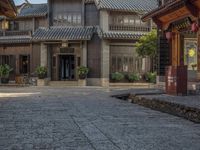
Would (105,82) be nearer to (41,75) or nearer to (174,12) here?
(41,75)

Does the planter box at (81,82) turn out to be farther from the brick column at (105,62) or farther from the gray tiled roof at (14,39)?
the gray tiled roof at (14,39)

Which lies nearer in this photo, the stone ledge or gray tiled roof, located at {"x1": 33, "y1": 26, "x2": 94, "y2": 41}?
the stone ledge

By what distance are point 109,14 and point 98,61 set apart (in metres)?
4.14

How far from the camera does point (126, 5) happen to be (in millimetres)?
36375

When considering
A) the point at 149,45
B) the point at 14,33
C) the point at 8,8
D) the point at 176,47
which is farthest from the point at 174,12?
the point at 14,33

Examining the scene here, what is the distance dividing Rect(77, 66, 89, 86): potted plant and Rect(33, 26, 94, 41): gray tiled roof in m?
2.57

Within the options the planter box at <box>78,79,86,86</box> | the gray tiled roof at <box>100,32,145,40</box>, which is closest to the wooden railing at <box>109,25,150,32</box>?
the gray tiled roof at <box>100,32,145,40</box>

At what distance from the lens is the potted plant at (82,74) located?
35188mm

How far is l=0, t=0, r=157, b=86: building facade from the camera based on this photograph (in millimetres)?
35625

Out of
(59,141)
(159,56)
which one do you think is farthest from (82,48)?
(59,141)

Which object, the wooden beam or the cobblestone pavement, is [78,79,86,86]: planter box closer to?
the wooden beam

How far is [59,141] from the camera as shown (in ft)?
23.5

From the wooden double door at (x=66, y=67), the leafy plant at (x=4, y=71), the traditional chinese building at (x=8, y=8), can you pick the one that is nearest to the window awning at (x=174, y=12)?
the traditional chinese building at (x=8, y=8)

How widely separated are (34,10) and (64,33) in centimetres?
519
